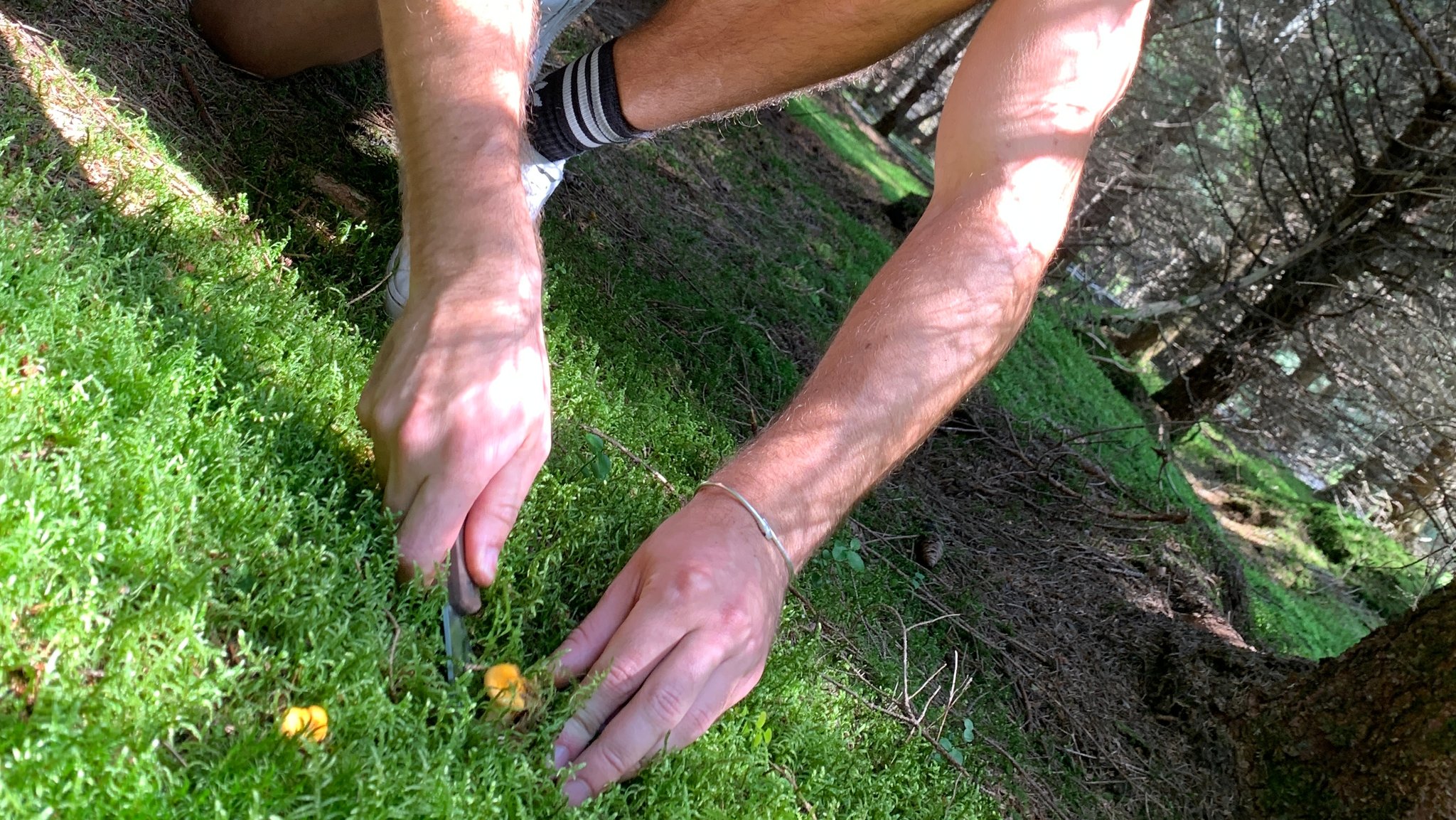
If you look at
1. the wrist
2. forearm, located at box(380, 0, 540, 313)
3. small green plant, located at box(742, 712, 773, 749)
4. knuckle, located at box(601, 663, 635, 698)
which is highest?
forearm, located at box(380, 0, 540, 313)

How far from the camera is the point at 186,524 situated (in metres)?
1.38

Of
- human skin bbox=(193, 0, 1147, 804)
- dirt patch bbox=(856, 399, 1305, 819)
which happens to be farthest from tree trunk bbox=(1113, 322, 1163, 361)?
human skin bbox=(193, 0, 1147, 804)

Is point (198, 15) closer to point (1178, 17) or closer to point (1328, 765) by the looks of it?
point (1328, 765)

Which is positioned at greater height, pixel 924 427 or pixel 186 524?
pixel 924 427

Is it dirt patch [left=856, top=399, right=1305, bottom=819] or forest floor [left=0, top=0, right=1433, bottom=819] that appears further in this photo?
dirt patch [left=856, top=399, right=1305, bottom=819]

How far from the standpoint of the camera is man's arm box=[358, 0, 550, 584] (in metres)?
1.42

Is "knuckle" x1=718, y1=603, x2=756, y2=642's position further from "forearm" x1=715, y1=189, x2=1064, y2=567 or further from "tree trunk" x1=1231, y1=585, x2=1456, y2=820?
"tree trunk" x1=1231, y1=585, x2=1456, y2=820

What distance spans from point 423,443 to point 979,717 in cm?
207

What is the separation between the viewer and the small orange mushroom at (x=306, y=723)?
1217mm

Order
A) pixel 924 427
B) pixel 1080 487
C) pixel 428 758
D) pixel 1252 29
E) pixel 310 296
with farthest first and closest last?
pixel 1252 29, pixel 1080 487, pixel 310 296, pixel 924 427, pixel 428 758

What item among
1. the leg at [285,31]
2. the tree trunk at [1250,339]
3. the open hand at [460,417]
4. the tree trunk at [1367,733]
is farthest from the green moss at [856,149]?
the open hand at [460,417]

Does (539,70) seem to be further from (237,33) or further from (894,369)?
(894,369)

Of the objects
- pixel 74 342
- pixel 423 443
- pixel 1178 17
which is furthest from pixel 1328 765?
pixel 1178 17

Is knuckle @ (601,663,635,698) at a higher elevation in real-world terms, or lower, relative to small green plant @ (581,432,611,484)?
higher
